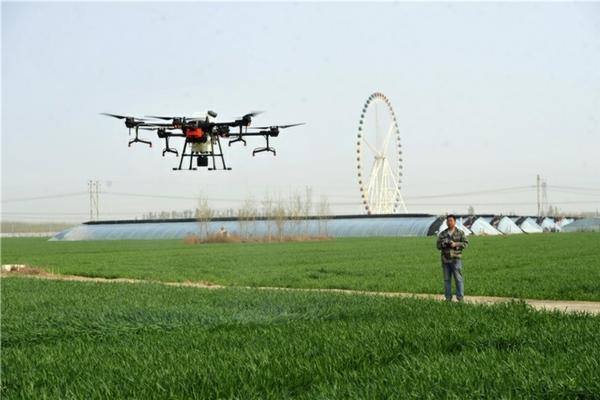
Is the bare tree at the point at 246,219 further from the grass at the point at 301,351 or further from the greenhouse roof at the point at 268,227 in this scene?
the grass at the point at 301,351

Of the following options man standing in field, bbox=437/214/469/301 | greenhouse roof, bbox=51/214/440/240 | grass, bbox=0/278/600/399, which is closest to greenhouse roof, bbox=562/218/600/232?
greenhouse roof, bbox=51/214/440/240

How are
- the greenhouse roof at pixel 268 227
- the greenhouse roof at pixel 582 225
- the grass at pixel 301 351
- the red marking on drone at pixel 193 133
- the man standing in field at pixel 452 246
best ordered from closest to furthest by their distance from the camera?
the grass at pixel 301 351
the red marking on drone at pixel 193 133
the man standing in field at pixel 452 246
the greenhouse roof at pixel 268 227
the greenhouse roof at pixel 582 225

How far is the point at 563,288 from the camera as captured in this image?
24828 mm

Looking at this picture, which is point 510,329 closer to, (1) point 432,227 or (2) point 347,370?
(2) point 347,370

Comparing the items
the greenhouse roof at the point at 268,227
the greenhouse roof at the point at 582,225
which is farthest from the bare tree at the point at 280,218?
the greenhouse roof at the point at 582,225

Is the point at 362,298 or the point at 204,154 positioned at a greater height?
the point at 204,154

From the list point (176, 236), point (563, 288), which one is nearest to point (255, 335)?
point (563, 288)

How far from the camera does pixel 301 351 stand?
11.7 m

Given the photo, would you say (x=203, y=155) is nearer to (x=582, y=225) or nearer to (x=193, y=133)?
(x=193, y=133)

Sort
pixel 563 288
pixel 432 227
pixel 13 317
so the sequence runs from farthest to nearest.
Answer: pixel 432 227, pixel 563 288, pixel 13 317

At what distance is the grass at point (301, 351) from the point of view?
29.6ft

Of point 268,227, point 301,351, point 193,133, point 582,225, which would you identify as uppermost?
point 193,133

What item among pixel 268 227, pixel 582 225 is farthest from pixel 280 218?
pixel 582 225

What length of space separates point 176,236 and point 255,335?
101 meters
